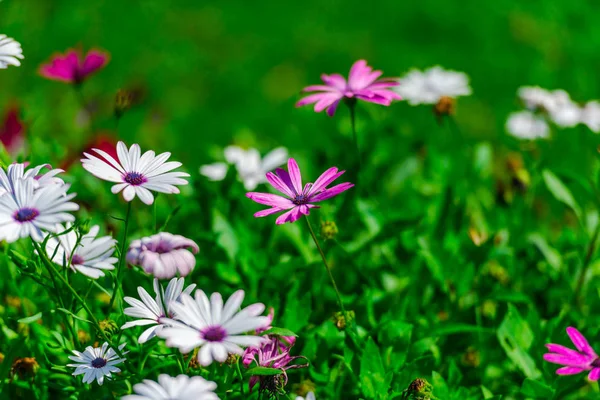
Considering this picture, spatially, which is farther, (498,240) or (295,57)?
(295,57)

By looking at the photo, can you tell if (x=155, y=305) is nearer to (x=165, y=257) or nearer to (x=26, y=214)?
(x=165, y=257)

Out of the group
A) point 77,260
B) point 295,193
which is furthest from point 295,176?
point 77,260

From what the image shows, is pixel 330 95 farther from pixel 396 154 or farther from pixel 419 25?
pixel 419 25

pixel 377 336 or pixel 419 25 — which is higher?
pixel 419 25

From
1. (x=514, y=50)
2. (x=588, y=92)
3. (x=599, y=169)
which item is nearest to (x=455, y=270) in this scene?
(x=599, y=169)

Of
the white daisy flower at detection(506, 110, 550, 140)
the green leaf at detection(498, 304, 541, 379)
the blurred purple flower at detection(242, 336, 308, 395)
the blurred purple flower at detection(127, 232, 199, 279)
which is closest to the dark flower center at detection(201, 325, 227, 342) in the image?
the blurred purple flower at detection(127, 232, 199, 279)

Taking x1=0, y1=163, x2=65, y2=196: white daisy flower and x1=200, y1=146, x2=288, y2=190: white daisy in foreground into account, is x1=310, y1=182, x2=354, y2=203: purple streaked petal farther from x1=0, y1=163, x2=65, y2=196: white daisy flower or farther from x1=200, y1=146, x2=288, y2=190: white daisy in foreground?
x1=200, y1=146, x2=288, y2=190: white daisy in foreground
